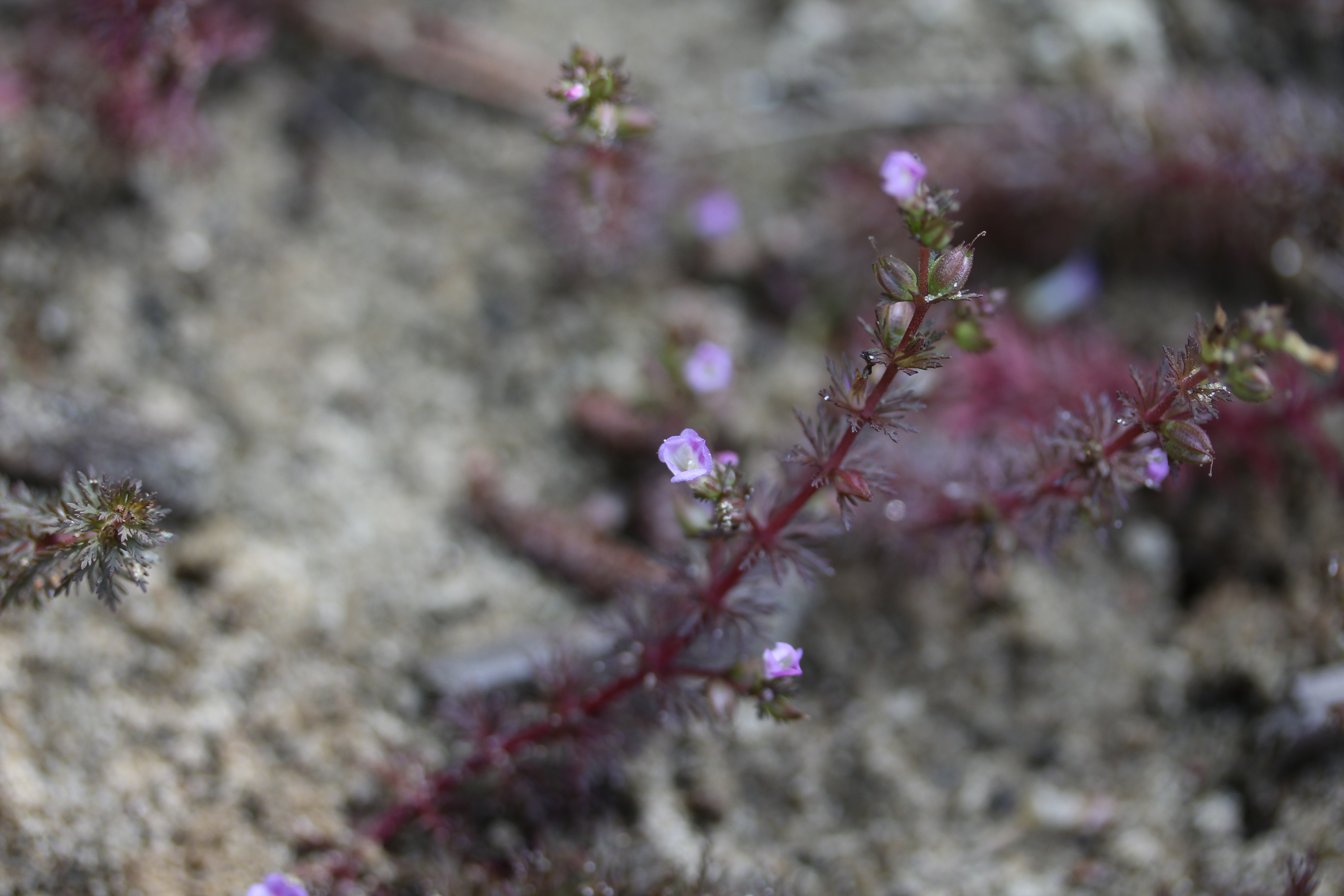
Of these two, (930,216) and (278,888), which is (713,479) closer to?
(930,216)

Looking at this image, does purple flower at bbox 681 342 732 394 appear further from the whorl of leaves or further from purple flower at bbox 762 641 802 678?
the whorl of leaves

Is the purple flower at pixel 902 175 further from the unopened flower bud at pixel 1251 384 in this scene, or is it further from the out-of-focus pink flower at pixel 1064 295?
the out-of-focus pink flower at pixel 1064 295

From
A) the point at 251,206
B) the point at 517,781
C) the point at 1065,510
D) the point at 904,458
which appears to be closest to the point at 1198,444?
the point at 1065,510

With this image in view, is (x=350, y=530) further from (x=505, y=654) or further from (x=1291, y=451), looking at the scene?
(x=1291, y=451)

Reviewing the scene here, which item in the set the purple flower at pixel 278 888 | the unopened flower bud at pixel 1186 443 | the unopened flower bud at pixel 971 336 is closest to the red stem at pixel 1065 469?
the unopened flower bud at pixel 1186 443

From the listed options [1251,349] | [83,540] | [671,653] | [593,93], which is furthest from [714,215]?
[83,540]

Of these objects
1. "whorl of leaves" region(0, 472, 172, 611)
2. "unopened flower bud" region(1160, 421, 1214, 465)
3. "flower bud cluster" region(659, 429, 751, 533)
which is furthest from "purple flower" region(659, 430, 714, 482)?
"whorl of leaves" region(0, 472, 172, 611)
